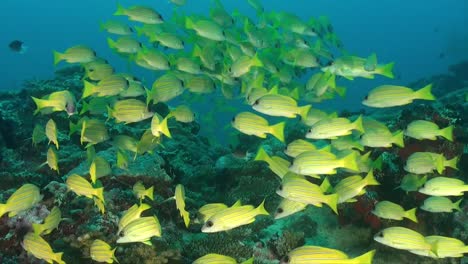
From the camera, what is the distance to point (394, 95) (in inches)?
242

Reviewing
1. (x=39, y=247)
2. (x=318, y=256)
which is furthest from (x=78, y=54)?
(x=318, y=256)

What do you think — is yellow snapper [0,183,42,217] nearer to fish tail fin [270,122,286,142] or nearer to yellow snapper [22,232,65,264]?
yellow snapper [22,232,65,264]

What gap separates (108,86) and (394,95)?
4.43 meters

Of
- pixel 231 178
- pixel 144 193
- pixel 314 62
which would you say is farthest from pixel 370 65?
pixel 144 193

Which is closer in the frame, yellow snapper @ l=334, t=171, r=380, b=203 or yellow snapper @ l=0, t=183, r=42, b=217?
yellow snapper @ l=0, t=183, r=42, b=217

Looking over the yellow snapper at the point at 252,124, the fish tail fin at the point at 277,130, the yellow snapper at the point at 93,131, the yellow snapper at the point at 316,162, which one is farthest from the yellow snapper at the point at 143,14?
the yellow snapper at the point at 316,162

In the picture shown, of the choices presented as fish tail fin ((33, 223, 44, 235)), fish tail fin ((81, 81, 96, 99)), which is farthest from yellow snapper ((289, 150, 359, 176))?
fish tail fin ((81, 81, 96, 99))

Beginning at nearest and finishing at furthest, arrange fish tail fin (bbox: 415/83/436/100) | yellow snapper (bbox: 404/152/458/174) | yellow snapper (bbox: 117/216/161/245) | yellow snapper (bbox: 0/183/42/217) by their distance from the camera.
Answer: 1. yellow snapper (bbox: 117/216/161/245)
2. yellow snapper (bbox: 0/183/42/217)
3. yellow snapper (bbox: 404/152/458/174)
4. fish tail fin (bbox: 415/83/436/100)

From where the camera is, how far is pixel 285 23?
31.8 feet

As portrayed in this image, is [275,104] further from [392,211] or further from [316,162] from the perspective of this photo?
[392,211]

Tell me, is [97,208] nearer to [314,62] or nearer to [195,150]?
[314,62]

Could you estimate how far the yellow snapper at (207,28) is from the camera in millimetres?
8258

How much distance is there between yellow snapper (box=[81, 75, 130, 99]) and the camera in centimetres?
641

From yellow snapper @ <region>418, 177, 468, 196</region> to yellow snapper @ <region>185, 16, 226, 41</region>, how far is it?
16.1 ft
